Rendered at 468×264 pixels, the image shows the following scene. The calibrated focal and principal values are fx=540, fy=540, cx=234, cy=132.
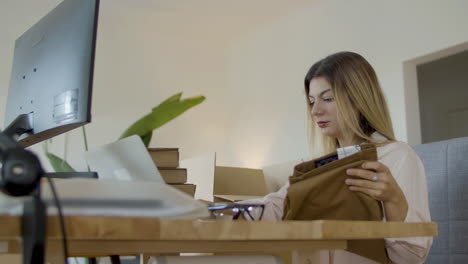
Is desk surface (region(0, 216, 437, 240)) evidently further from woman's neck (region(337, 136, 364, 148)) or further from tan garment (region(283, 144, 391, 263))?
woman's neck (region(337, 136, 364, 148))

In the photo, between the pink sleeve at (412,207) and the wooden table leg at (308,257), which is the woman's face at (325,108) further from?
the wooden table leg at (308,257)

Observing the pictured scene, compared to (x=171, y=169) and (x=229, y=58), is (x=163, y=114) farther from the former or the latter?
(x=229, y=58)

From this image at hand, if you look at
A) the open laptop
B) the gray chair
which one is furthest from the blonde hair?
the open laptop

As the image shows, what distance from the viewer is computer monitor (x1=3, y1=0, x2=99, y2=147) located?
938 mm

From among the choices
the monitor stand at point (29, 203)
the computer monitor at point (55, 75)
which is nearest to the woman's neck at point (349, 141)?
the computer monitor at point (55, 75)

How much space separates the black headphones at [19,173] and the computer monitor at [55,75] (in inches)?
19.7

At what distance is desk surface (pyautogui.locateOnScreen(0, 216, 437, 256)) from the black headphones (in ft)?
0.13

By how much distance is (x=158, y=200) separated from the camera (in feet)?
1.54

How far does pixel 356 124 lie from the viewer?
1.34m

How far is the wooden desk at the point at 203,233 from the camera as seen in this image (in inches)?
17.4

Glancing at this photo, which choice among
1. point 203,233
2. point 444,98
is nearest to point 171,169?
point 203,233

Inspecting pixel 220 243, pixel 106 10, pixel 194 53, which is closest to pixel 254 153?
pixel 194 53

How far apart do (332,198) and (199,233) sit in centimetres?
45

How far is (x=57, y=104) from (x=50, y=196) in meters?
0.61
